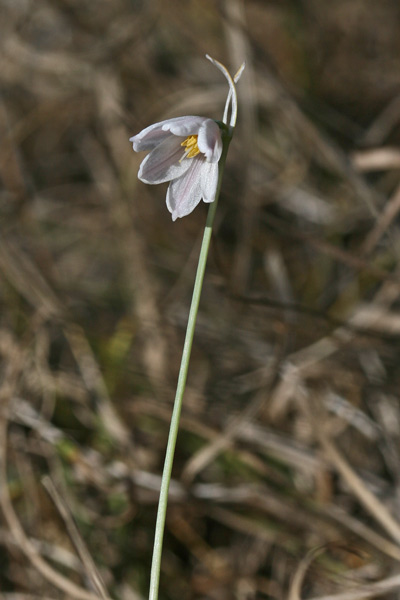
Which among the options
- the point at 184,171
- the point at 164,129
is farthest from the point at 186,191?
the point at 164,129

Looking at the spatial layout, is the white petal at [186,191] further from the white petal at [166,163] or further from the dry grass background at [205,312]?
the dry grass background at [205,312]

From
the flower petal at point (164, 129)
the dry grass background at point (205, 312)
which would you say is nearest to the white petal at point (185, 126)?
the flower petal at point (164, 129)

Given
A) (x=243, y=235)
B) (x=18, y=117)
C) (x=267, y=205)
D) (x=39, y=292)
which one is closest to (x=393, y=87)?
(x=267, y=205)

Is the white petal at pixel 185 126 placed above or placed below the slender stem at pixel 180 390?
above

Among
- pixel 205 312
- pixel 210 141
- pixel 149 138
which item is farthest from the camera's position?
pixel 205 312

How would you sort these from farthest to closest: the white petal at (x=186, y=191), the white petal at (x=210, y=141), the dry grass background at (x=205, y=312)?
the dry grass background at (x=205, y=312)
the white petal at (x=186, y=191)
the white petal at (x=210, y=141)

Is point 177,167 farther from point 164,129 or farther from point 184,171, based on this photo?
point 164,129

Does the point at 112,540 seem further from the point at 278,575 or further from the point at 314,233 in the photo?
the point at 314,233
